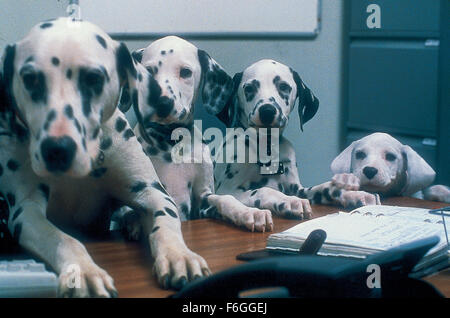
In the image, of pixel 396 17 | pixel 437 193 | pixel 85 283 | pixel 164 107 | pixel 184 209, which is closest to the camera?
pixel 85 283

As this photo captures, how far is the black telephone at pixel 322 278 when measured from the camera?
2.47ft

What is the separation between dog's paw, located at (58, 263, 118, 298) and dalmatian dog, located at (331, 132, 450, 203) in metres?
0.98

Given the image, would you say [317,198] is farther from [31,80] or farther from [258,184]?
[31,80]

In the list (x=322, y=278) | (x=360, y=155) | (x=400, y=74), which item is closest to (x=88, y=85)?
(x=322, y=278)

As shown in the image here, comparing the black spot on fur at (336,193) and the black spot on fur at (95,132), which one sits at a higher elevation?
the black spot on fur at (95,132)

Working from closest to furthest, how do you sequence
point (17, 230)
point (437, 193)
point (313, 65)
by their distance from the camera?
1. point (17, 230)
2. point (437, 193)
3. point (313, 65)

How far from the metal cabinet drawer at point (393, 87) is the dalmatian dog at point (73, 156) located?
127cm

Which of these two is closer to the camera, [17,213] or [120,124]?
[17,213]

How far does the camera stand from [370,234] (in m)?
1.16

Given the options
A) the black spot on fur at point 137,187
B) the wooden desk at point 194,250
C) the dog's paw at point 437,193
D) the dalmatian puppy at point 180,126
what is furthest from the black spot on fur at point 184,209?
the dog's paw at point 437,193

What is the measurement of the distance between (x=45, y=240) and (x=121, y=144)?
304 millimetres

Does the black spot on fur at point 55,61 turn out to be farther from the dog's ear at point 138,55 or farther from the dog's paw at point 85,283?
the dog's ear at point 138,55

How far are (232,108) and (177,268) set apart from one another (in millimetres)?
914
